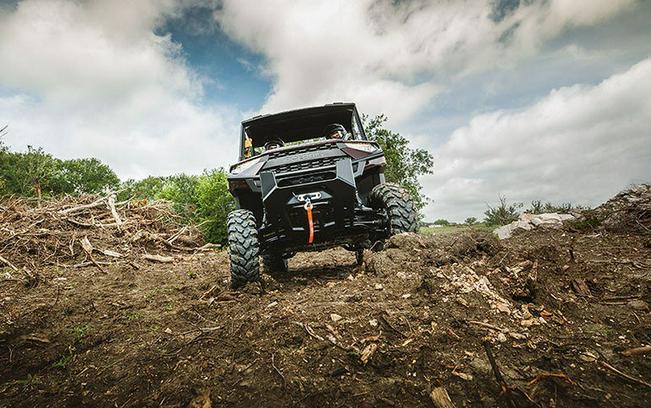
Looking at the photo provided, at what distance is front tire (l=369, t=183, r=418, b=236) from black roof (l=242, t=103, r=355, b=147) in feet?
5.92

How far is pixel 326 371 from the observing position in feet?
6.10

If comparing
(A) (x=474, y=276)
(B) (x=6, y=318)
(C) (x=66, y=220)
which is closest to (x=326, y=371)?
(A) (x=474, y=276)

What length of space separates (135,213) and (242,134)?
→ 22.7 ft

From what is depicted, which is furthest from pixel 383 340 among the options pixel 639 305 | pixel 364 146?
pixel 364 146

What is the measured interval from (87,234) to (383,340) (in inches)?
339

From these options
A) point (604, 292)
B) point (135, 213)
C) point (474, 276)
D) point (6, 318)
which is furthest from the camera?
point (135, 213)

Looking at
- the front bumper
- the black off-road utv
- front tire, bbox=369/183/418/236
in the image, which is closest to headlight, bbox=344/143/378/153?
the black off-road utv

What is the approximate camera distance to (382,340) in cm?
206

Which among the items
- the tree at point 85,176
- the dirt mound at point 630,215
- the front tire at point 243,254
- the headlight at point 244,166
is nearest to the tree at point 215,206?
the headlight at point 244,166

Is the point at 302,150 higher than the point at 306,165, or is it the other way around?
the point at 302,150

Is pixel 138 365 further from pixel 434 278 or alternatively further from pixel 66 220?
pixel 66 220

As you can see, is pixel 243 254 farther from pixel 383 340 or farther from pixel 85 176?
pixel 85 176

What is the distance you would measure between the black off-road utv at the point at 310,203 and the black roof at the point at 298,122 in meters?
1.26

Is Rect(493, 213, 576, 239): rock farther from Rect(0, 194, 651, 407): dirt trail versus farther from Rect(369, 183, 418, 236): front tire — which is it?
Rect(369, 183, 418, 236): front tire
